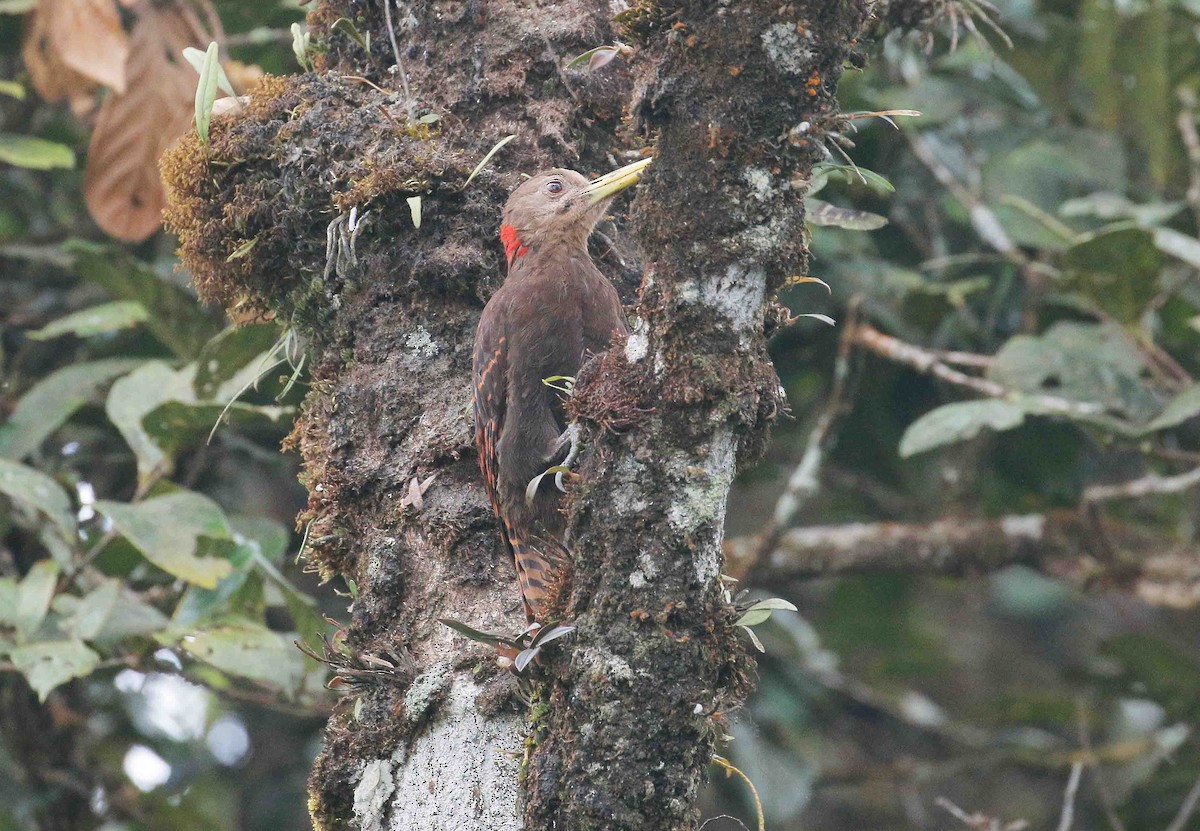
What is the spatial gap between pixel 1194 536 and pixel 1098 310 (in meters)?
1.85

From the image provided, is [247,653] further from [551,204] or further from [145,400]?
[551,204]

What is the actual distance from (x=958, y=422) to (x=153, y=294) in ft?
9.72

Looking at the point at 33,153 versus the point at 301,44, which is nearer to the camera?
the point at 301,44

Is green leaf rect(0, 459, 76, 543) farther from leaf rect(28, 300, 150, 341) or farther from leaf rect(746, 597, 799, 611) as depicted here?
leaf rect(746, 597, 799, 611)

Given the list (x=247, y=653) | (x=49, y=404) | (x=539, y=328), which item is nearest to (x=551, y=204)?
(x=539, y=328)

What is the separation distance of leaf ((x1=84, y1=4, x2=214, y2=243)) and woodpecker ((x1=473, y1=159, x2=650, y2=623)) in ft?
5.94

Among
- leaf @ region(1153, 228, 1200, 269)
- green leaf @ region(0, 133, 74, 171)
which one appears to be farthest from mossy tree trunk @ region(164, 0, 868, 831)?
leaf @ region(1153, 228, 1200, 269)

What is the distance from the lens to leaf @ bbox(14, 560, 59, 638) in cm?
393

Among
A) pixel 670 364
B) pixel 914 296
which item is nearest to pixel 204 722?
pixel 914 296

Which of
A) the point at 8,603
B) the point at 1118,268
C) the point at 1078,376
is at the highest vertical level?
the point at 1118,268

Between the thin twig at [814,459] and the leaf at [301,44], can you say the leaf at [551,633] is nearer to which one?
the leaf at [301,44]

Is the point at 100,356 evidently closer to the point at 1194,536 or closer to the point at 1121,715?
the point at 1194,536

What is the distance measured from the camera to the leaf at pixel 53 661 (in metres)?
3.65

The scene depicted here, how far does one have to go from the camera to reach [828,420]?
490 cm
